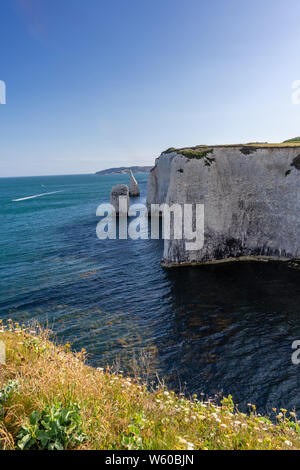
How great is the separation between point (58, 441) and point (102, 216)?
55.3 meters

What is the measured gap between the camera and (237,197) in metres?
29.5

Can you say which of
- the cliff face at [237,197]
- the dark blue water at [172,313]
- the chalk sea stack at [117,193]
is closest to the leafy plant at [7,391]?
the dark blue water at [172,313]

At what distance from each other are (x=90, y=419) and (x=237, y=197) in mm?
27677

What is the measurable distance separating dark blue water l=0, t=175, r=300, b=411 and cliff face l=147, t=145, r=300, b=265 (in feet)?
7.05

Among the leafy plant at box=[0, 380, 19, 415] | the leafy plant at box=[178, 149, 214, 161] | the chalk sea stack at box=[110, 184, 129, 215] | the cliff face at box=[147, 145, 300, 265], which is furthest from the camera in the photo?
the chalk sea stack at box=[110, 184, 129, 215]

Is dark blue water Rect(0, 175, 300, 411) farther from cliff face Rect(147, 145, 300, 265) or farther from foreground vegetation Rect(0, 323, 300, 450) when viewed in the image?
foreground vegetation Rect(0, 323, 300, 450)

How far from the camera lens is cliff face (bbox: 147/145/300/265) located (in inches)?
1114

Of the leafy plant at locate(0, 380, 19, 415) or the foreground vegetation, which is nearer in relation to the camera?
the foreground vegetation

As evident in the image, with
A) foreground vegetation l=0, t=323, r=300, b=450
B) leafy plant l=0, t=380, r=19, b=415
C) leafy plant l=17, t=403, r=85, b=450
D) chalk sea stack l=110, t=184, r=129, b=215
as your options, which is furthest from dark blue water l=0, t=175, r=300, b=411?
chalk sea stack l=110, t=184, r=129, b=215

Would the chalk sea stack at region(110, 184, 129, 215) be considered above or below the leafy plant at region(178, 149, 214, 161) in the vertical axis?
below

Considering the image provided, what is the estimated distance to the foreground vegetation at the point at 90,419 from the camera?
16.3ft

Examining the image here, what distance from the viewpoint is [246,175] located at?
29469 mm

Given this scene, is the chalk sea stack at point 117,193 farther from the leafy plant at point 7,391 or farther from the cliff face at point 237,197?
the leafy plant at point 7,391

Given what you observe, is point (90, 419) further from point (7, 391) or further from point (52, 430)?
point (7, 391)
